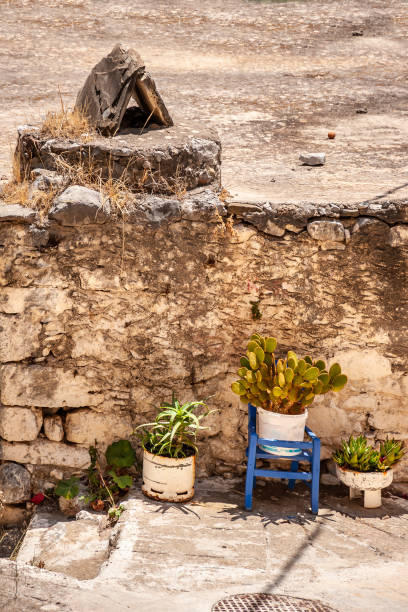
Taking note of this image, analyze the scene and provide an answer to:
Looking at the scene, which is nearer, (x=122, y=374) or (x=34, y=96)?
(x=122, y=374)

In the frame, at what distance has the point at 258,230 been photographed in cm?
510

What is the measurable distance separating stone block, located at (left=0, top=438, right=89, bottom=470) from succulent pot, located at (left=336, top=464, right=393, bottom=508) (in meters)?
1.82

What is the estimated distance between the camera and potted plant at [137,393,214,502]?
476 centimetres

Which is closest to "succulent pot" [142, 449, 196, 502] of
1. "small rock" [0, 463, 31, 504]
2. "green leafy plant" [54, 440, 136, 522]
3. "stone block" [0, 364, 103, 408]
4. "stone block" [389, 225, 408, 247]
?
"green leafy plant" [54, 440, 136, 522]

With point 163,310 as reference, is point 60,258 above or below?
above

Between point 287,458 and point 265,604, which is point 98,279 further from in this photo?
point 265,604

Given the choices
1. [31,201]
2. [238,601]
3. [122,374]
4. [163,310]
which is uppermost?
[31,201]

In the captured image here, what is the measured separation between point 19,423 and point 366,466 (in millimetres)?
2416

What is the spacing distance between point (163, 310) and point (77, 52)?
23.6ft

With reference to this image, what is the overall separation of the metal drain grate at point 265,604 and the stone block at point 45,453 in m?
1.88

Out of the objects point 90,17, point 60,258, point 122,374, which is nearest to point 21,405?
point 122,374

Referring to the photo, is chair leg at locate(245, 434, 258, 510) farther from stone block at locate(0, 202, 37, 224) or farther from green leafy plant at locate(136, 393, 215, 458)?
stone block at locate(0, 202, 37, 224)

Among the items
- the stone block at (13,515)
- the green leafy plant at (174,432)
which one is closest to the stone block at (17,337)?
the green leafy plant at (174,432)

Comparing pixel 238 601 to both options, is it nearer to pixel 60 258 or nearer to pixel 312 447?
pixel 312 447
